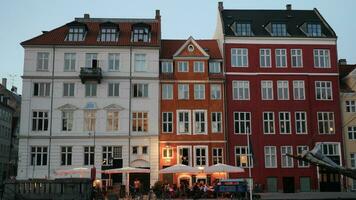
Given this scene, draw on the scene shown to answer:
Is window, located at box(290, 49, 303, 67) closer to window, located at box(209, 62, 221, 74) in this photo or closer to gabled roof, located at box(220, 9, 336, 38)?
gabled roof, located at box(220, 9, 336, 38)

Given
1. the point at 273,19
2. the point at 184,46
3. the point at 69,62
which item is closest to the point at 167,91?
the point at 184,46

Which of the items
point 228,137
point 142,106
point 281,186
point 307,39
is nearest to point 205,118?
point 228,137

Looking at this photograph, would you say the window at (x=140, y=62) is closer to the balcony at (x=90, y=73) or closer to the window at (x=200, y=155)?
the balcony at (x=90, y=73)

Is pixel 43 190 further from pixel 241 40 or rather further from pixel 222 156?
pixel 241 40

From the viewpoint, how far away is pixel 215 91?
5275 centimetres

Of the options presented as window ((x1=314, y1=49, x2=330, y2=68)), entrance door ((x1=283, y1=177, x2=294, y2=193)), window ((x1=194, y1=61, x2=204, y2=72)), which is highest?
window ((x1=314, y1=49, x2=330, y2=68))

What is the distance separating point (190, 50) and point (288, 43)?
457 inches

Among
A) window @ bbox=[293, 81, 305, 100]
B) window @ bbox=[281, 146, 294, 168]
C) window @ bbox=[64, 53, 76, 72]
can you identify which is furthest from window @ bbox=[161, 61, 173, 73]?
window @ bbox=[281, 146, 294, 168]

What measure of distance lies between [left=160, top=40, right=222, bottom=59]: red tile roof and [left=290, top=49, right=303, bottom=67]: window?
8.47m

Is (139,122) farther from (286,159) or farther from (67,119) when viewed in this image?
(286,159)

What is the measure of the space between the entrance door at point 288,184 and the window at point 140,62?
19942 mm

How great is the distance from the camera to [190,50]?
53.3m

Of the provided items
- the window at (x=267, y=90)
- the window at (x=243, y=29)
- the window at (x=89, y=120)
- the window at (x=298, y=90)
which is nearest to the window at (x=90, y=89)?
the window at (x=89, y=120)

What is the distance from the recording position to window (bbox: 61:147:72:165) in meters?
49.6
